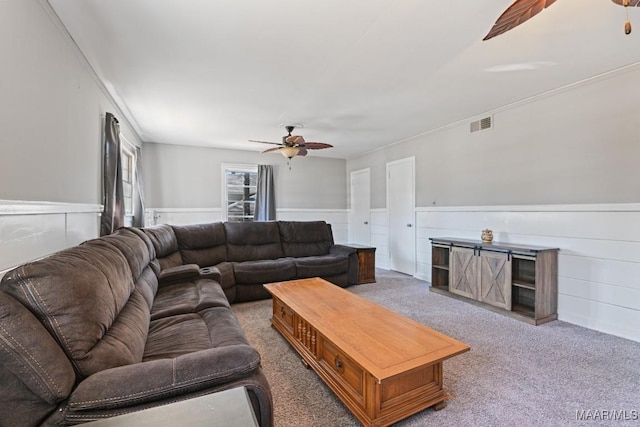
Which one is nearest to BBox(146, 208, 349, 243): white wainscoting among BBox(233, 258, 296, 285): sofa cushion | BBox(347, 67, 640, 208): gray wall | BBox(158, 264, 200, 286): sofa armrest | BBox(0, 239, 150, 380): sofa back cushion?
BBox(233, 258, 296, 285): sofa cushion

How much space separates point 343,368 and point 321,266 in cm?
240

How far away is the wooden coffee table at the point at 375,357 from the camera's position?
59.9 inches

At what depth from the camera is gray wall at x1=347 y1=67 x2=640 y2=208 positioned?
2.71 meters

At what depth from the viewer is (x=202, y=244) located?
13.1 ft

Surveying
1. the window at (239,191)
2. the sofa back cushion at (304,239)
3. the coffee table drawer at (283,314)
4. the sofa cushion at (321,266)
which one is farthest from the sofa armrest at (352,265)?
the window at (239,191)

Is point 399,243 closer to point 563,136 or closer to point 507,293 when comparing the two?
point 507,293

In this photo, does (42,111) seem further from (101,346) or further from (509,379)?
(509,379)

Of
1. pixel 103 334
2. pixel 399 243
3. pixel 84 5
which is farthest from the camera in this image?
pixel 399 243

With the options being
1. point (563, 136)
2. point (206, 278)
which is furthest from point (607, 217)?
point (206, 278)

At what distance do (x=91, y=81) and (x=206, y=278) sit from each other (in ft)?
6.96

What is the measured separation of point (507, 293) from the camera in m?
A: 3.18

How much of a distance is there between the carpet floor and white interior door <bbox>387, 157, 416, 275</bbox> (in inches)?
83.6

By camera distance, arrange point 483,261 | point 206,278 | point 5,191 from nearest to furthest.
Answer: point 5,191 → point 206,278 → point 483,261

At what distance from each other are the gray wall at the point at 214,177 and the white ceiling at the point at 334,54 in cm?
169
